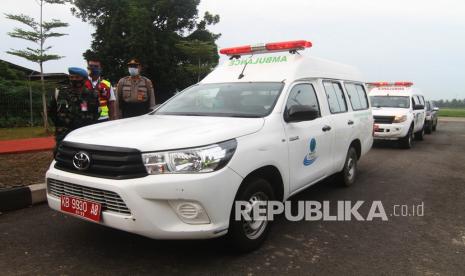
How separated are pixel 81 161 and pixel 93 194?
0.30m

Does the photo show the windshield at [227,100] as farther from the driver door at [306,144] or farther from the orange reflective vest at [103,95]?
the orange reflective vest at [103,95]

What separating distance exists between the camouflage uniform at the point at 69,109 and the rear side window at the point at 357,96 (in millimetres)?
3924

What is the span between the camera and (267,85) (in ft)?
14.6

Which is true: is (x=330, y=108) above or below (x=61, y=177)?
above

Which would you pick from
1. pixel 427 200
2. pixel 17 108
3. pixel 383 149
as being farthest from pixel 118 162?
pixel 17 108

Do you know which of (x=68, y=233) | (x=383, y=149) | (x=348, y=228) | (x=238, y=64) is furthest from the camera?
(x=383, y=149)

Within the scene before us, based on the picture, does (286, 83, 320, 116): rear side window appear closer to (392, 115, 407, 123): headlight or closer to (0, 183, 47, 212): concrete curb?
(0, 183, 47, 212): concrete curb

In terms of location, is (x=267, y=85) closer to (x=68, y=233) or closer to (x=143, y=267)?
(x=143, y=267)

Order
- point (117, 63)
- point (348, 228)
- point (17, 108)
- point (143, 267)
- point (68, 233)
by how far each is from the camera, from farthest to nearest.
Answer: point (117, 63) → point (17, 108) → point (348, 228) → point (68, 233) → point (143, 267)

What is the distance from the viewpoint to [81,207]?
3238mm

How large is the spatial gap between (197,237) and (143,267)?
0.62 meters

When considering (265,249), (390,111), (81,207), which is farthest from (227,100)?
(390,111)

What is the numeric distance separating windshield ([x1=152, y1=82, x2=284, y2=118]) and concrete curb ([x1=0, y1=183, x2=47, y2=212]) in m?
1.91

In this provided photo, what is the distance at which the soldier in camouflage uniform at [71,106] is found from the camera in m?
5.32
